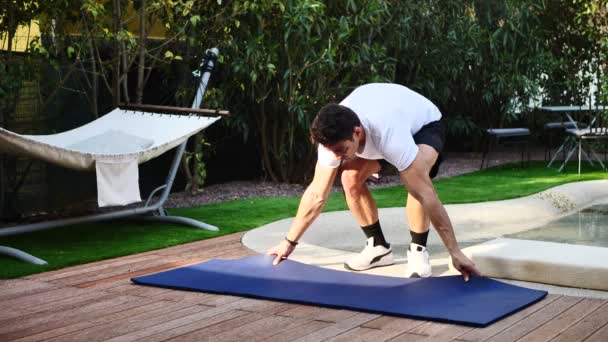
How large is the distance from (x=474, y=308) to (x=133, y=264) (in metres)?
2.07

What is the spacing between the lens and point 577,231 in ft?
21.1

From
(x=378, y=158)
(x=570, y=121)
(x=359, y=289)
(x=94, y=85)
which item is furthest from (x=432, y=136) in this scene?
(x=570, y=121)

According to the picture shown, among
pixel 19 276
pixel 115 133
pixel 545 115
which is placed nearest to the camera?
pixel 19 276

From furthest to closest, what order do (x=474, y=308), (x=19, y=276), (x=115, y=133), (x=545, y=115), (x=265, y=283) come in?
(x=545, y=115) < (x=115, y=133) < (x=19, y=276) < (x=265, y=283) < (x=474, y=308)

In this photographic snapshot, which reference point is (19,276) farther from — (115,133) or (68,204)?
(68,204)

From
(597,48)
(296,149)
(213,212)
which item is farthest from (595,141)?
(213,212)

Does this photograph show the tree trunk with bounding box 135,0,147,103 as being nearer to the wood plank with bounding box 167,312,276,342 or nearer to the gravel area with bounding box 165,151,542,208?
the gravel area with bounding box 165,151,542,208

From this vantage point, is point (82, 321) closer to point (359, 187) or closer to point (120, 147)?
point (359, 187)

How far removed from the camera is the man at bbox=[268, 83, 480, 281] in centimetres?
402

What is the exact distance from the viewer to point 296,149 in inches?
356

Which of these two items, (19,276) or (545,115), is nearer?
(19,276)

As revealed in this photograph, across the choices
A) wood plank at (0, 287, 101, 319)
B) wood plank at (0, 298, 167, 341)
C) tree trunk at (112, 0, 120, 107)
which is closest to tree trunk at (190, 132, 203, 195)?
tree trunk at (112, 0, 120, 107)

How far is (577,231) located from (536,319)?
297cm

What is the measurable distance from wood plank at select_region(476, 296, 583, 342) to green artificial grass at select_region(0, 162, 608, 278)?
2545 millimetres
